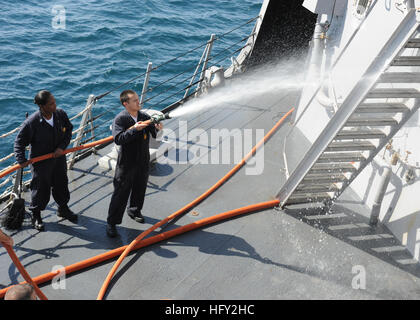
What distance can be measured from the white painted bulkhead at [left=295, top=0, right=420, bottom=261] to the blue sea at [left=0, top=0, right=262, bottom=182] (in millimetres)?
5105

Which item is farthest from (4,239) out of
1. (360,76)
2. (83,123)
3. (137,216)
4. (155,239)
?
(360,76)

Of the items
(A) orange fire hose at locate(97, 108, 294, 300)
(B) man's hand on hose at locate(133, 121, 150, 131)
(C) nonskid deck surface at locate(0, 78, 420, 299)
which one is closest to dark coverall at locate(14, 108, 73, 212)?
(C) nonskid deck surface at locate(0, 78, 420, 299)

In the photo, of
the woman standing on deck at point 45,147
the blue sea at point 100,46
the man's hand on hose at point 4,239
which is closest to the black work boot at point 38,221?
the woman standing on deck at point 45,147

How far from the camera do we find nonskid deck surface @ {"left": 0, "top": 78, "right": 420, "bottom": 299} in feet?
17.8

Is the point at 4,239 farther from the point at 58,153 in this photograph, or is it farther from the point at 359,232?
the point at 359,232

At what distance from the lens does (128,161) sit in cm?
569

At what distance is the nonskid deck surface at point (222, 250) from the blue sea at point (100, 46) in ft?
20.2

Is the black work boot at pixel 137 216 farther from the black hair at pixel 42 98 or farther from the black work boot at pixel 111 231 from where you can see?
the black hair at pixel 42 98

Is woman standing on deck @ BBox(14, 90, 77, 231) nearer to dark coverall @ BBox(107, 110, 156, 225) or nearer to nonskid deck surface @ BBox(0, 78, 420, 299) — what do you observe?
nonskid deck surface @ BBox(0, 78, 420, 299)

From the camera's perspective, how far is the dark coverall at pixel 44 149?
5520 millimetres

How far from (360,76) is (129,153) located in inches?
125

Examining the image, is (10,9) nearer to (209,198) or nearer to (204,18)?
(204,18)

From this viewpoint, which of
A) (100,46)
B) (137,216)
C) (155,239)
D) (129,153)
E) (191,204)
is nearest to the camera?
(129,153)

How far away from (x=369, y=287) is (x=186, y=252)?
2.25 m
